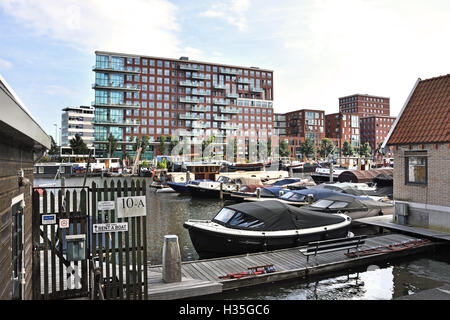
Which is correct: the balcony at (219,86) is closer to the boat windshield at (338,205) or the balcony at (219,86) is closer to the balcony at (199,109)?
the balcony at (199,109)

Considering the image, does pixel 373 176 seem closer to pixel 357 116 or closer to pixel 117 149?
pixel 117 149

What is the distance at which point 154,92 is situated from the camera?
10531cm

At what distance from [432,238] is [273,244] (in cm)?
777

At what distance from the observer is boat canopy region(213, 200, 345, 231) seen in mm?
14953

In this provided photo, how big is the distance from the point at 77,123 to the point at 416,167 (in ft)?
487

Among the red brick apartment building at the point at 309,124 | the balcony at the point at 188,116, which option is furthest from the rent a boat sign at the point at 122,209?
the red brick apartment building at the point at 309,124

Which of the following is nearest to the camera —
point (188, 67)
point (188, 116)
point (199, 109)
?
point (188, 116)

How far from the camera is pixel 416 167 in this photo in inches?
688

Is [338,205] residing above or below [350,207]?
above

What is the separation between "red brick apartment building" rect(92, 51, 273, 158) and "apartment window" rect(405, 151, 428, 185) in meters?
90.2

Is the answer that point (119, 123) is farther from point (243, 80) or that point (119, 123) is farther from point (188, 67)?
point (243, 80)

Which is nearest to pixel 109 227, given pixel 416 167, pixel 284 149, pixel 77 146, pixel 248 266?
pixel 248 266

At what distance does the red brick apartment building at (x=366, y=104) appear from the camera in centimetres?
18288

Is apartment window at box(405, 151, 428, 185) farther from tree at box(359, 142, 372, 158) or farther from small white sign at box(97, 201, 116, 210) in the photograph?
tree at box(359, 142, 372, 158)
